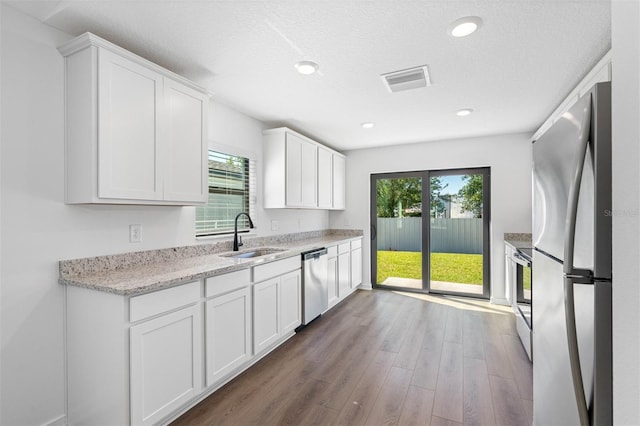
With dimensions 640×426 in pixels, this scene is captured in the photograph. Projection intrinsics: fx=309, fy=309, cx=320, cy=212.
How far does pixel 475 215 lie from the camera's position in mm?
4695

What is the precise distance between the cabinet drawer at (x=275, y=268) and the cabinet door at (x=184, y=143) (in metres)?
0.76

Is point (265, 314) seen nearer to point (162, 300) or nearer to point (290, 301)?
point (290, 301)

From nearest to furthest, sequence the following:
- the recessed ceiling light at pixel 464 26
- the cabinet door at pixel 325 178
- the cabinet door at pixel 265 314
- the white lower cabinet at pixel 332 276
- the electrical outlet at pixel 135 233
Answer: the recessed ceiling light at pixel 464 26 < the electrical outlet at pixel 135 233 < the cabinet door at pixel 265 314 < the white lower cabinet at pixel 332 276 < the cabinet door at pixel 325 178

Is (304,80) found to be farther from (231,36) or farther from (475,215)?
(475,215)

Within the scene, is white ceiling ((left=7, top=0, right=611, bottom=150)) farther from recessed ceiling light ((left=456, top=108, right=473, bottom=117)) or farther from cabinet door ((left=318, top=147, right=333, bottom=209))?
cabinet door ((left=318, top=147, right=333, bottom=209))

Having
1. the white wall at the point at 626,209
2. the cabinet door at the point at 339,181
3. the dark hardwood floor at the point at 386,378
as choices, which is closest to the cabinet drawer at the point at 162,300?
the dark hardwood floor at the point at 386,378

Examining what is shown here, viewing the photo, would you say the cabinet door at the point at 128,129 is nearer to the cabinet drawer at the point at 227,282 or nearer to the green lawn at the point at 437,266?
the cabinet drawer at the point at 227,282

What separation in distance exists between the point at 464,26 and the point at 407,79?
0.74 meters

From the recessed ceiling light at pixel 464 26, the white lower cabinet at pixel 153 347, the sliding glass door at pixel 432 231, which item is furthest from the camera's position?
the sliding glass door at pixel 432 231

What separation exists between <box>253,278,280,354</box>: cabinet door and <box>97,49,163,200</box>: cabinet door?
115cm

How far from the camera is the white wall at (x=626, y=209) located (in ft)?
2.02

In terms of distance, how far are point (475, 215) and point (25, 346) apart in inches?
199

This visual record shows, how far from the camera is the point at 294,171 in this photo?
12.7 feet

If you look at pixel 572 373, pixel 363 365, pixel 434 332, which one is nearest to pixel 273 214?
pixel 363 365
